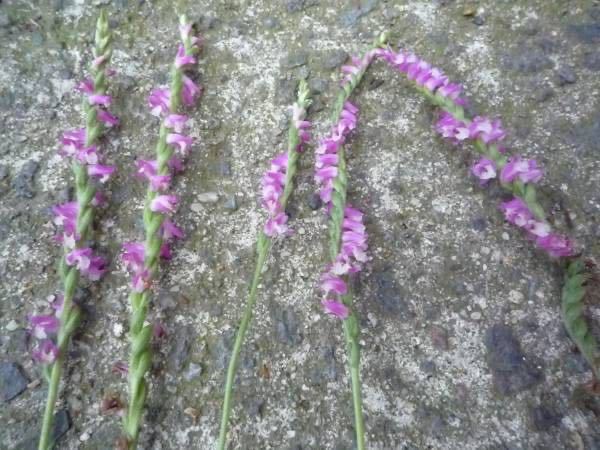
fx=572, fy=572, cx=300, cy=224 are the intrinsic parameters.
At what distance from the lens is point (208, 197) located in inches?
61.6

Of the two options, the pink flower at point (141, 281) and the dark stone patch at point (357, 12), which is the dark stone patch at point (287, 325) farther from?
the dark stone patch at point (357, 12)

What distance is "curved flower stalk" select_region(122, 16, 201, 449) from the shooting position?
125 centimetres

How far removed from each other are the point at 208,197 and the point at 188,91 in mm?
360

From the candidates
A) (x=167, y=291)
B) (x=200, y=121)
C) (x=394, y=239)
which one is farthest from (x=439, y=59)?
(x=167, y=291)

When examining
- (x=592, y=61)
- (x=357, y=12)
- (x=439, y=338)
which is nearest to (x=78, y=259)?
(x=439, y=338)

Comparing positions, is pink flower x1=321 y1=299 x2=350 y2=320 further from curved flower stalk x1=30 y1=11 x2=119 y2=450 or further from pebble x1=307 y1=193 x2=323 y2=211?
curved flower stalk x1=30 y1=11 x2=119 y2=450

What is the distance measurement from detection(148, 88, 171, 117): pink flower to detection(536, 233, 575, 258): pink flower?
3.51ft

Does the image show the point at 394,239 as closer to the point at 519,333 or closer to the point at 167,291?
the point at 519,333

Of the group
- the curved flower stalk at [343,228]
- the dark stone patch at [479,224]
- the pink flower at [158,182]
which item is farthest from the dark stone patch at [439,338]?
the pink flower at [158,182]

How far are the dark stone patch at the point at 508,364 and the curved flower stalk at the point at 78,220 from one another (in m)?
0.97

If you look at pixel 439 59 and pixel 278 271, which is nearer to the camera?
pixel 278 271

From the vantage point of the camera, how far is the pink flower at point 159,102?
1628 millimetres

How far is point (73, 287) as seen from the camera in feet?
4.42

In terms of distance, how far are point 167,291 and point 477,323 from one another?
76 cm
